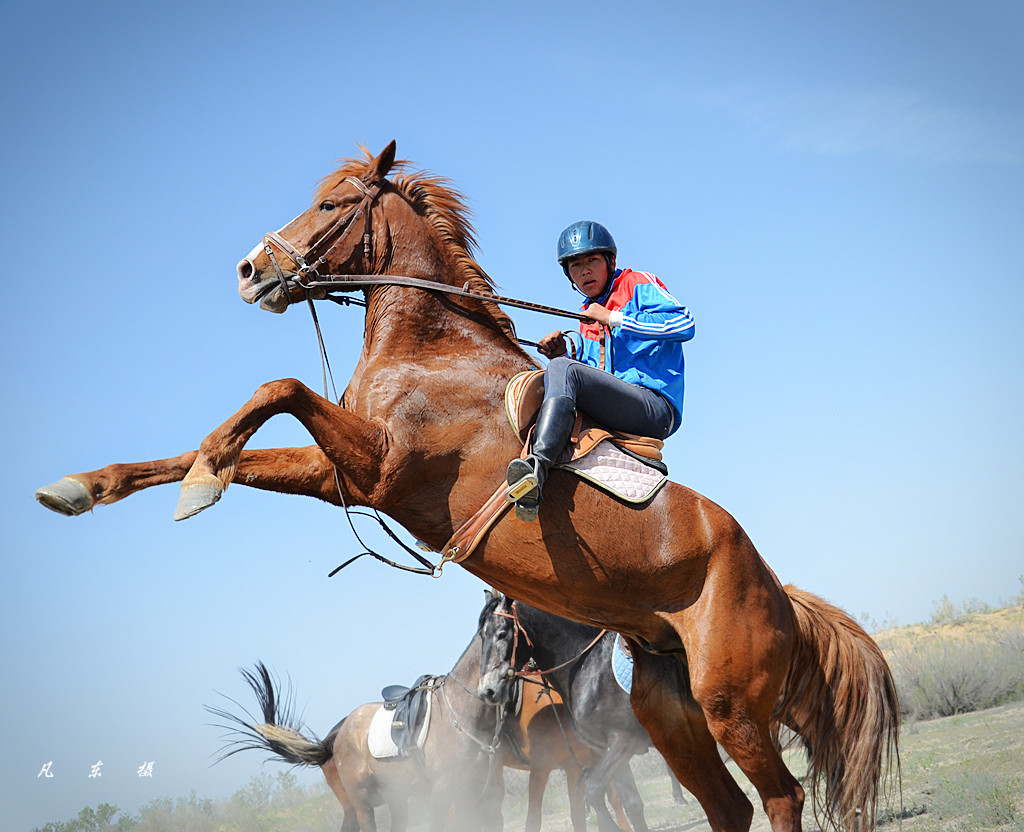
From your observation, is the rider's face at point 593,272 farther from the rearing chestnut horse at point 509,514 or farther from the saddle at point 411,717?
the saddle at point 411,717

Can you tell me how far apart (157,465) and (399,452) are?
1.25 metres

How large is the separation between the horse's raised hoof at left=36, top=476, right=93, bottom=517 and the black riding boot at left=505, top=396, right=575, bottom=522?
208cm

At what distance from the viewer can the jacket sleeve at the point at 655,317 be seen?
510 centimetres

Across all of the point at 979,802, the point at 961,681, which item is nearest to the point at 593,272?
the point at 979,802

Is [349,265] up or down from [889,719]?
up

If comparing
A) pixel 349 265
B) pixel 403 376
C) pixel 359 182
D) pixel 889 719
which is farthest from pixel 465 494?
pixel 889 719

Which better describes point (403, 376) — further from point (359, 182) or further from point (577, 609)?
point (577, 609)

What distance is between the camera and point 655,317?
16.8 ft

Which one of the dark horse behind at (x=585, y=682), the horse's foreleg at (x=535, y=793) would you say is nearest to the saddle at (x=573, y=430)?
the dark horse behind at (x=585, y=682)

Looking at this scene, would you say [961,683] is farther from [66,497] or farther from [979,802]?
[66,497]

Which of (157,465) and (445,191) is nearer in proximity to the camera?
(157,465)

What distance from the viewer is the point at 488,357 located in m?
5.27

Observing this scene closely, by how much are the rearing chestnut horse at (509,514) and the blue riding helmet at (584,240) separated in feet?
1.98

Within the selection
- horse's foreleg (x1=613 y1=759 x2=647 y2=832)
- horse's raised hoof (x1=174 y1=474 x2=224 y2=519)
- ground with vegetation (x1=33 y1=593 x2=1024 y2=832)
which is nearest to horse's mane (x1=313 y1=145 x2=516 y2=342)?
horse's raised hoof (x1=174 y1=474 x2=224 y2=519)
